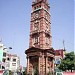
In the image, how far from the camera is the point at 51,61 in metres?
42.1

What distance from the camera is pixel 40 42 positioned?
133ft

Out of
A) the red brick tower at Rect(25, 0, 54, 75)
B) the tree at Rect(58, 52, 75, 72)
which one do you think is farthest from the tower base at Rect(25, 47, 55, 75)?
the tree at Rect(58, 52, 75, 72)

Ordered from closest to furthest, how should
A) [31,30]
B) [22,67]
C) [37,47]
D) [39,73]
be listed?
1. [39,73]
2. [37,47]
3. [31,30]
4. [22,67]

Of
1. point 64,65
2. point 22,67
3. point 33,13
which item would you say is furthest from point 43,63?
point 22,67

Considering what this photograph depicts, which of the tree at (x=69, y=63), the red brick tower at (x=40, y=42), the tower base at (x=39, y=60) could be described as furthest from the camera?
the tree at (x=69, y=63)

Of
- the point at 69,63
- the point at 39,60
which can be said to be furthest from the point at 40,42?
the point at 69,63

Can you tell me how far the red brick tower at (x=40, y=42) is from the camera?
39.0 m

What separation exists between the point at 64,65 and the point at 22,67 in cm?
2102

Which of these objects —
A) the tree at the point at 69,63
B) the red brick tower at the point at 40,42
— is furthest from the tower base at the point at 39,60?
the tree at the point at 69,63

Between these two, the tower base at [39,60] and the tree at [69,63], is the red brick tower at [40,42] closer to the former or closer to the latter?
the tower base at [39,60]

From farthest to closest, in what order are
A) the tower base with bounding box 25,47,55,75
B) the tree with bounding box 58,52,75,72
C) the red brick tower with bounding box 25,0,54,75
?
the tree with bounding box 58,52,75,72 → the red brick tower with bounding box 25,0,54,75 → the tower base with bounding box 25,47,55,75

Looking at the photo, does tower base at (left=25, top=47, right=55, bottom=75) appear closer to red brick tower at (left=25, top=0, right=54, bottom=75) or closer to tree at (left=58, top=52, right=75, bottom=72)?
red brick tower at (left=25, top=0, right=54, bottom=75)

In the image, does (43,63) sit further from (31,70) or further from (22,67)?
(22,67)

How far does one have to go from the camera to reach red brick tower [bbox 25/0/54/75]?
1537 inches
